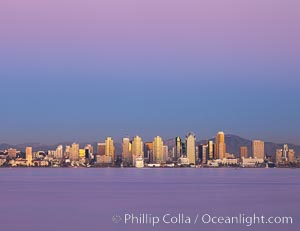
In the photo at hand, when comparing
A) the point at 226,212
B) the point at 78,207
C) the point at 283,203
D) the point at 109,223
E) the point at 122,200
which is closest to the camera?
the point at 109,223

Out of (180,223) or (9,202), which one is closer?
(180,223)

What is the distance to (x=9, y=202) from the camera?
209 feet

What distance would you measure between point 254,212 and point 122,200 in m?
18.4

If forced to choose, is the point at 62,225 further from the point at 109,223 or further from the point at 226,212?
the point at 226,212

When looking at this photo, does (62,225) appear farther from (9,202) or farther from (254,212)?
(9,202)

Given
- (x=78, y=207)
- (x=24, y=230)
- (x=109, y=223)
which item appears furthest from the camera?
(x=78, y=207)

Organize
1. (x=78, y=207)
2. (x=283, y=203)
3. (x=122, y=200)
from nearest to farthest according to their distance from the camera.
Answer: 1. (x=78, y=207)
2. (x=283, y=203)
3. (x=122, y=200)

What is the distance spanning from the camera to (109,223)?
43938 millimetres

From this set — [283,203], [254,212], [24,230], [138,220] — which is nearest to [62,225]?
[24,230]

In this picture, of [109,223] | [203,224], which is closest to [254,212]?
[203,224]

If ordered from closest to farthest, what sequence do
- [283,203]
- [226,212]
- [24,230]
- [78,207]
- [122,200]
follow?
[24,230] < [226,212] < [78,207] < [283,203] < [122,200]

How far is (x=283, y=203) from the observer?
62.5m

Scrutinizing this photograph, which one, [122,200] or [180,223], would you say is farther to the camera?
[122,200]

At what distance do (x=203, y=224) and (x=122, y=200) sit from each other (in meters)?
24.7
